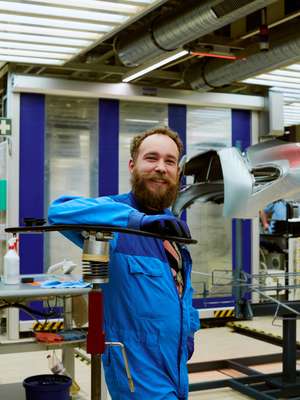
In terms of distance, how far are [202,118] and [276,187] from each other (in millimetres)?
3705

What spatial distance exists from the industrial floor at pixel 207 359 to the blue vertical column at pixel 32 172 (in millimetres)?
1246

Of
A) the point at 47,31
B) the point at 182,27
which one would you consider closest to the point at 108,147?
the point at 47,31

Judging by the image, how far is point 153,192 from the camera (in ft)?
5.82

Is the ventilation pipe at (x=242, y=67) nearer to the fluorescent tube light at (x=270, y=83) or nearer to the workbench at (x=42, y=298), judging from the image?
the fluorescent tube light at (x=270, y=83)

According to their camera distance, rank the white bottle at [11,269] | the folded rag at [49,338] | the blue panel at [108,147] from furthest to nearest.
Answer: the blue panel at [108,147], the white bottle at [11,269], the folded rag at [49,338]

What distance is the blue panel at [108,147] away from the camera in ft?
24.1

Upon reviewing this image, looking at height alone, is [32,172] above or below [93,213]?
above

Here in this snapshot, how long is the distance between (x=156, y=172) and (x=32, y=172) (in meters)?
5.44

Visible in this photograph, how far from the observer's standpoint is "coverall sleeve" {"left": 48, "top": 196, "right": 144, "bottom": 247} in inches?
50.6

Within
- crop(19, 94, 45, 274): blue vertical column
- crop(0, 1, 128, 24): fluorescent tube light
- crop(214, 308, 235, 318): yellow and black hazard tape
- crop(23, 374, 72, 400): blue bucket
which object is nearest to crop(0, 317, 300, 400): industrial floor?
crop(214, 308, 235, 318): yellow and black hazard tape

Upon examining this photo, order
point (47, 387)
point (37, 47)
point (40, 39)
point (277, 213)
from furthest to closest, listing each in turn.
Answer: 1. point (277, 213)
2. point (37, 47)
3. point (40, 39)
4. point (47, 387)

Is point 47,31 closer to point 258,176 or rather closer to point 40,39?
point 40,39

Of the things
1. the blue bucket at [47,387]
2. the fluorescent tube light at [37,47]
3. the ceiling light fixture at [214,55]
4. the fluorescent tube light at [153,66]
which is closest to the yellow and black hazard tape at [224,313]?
the fluorescent tube light at [153,66]

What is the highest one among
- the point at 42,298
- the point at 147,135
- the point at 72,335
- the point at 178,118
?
the point at 178,118
